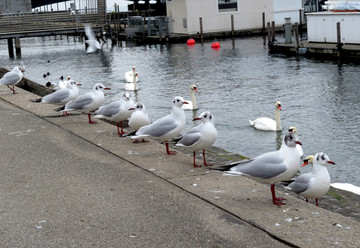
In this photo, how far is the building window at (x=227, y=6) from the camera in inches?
2103

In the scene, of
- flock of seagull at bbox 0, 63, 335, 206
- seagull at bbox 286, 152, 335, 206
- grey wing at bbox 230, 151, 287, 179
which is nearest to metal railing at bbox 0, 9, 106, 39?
flock of seagull at bbox 0, 63, 335, 206

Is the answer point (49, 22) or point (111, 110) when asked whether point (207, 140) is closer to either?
point (111, 110)

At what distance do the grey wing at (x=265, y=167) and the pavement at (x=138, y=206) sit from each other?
0.29m

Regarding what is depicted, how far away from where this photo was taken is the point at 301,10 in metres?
54.6

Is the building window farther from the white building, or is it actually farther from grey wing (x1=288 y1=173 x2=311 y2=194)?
grey wing (x1=288 y1=173 x2=311 y2=194)

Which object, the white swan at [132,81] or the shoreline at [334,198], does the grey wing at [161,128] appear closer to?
the shoreline at [334,198]

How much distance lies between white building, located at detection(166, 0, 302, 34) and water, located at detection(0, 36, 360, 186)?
4.98 m

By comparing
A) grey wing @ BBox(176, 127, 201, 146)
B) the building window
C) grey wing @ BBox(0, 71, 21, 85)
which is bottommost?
grey wing @ BBox(176, 127, 201, 146)

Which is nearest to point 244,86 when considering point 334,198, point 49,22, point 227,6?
point 334,198

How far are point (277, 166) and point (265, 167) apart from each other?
0.14 m

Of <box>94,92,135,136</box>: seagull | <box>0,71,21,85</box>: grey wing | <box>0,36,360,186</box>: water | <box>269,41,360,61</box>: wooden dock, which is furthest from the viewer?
<box>269,41,360,61</box>: wooden dock

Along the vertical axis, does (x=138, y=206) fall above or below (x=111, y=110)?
below

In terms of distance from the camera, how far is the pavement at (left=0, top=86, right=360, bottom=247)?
18.7 feet

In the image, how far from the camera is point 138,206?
21.6 ft
